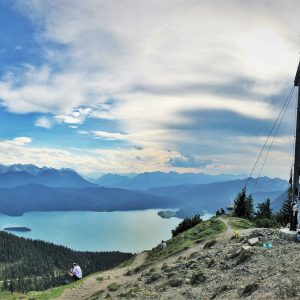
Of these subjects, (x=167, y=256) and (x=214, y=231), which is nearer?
(x=167, y=256)

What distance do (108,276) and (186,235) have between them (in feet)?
54.3

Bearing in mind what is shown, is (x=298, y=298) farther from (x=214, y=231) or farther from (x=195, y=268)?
(x=214, y=231)

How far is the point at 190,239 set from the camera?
168ft

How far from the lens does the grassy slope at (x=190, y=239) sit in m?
45.9

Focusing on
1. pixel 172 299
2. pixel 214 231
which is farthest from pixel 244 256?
pixel 214 231

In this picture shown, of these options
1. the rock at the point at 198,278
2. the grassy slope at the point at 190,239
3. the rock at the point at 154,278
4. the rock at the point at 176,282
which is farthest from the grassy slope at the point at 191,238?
the rock at the point at 198,278

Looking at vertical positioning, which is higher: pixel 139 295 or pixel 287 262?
pixel 287 262

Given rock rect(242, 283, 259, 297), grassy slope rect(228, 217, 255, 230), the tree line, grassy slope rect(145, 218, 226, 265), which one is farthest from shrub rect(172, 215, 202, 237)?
rock rect(242, 283, 259, 297)

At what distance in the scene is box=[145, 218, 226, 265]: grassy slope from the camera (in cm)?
4591

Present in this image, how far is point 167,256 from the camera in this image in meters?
43.6

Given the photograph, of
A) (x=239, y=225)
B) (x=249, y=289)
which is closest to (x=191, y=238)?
(x=239, y=225)

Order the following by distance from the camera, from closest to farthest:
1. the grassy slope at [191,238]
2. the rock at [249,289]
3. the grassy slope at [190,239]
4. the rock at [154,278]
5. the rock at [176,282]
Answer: the rock at [249,289] → the rock at [176,282] → the rock at [154,278] → the grassy slope at [191,238] → the grassy slope at [190,239]

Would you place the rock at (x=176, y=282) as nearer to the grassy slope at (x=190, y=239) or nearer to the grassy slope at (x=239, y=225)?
the grassy slope at (x=190, y=239)

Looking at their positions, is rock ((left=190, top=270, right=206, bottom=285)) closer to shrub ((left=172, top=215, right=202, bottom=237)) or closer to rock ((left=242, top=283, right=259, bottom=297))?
rock ((left=242, top=283, right=259, bottom=297))
